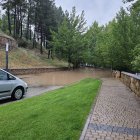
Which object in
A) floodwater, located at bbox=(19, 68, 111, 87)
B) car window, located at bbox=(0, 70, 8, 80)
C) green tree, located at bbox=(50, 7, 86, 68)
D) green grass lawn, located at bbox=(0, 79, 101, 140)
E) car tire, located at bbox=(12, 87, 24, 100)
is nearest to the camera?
green grass lawn, located at bbox=(0, 79, 101, 140)

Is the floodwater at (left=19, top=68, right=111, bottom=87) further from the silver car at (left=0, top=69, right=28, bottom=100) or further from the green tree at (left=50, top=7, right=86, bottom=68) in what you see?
the green tree at (left=50, top=7, right=86, bottom=68)

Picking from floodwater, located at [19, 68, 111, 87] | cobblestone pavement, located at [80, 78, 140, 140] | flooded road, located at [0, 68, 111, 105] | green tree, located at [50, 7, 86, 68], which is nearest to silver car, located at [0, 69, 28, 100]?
flooded road, located at [0, 68, 111, 105]

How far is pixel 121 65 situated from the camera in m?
28.4

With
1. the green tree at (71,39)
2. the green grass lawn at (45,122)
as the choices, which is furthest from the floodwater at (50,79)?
the green tree at (71,39)

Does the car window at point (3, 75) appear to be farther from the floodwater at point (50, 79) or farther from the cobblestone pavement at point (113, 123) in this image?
the floodwater at point (50, 79)

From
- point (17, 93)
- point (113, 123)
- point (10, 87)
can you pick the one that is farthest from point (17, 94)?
point (113, 123)

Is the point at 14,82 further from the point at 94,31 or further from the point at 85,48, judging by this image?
the point at 94,31

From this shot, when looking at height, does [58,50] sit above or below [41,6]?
below

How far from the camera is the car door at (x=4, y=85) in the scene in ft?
36.2

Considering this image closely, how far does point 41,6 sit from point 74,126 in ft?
166

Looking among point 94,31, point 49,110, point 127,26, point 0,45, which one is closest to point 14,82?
point 49,110

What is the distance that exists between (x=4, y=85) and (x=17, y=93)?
1022 millimetres

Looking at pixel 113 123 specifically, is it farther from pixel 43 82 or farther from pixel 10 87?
pixel 43 82

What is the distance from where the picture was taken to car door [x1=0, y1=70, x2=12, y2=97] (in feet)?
36.2
